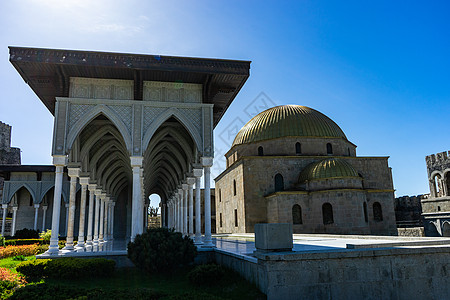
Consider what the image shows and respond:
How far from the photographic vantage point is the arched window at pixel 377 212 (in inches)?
924

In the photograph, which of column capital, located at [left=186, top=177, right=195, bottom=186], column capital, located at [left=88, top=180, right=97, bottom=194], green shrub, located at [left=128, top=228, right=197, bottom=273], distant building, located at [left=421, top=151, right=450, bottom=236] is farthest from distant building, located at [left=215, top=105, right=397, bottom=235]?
green shrub, located at [left=128, top=228, right=197, bottom=273]

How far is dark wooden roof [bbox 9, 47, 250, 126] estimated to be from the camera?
35.9 ft

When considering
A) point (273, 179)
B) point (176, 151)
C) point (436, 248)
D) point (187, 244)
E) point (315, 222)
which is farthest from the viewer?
point (273, 179)

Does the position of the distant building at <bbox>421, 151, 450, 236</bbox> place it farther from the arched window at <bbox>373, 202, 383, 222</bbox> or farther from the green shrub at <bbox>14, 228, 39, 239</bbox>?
the green shrub at <bbox>14, 228, 39, 239</bbox>

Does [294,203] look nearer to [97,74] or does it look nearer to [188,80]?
[188,80]

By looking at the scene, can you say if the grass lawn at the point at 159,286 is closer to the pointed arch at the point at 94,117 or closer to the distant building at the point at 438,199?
the pointed arch at the point at 94,117

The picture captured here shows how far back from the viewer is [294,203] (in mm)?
22516

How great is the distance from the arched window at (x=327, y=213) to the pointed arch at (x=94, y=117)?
48.3 feet

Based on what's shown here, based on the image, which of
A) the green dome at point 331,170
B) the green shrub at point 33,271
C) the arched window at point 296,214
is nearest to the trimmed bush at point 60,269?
the green shrub at point 33,271

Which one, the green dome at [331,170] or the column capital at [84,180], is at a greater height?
the green dome at [331,170]

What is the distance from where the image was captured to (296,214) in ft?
74.3

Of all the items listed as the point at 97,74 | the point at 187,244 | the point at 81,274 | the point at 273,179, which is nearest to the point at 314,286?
the point at 187,244

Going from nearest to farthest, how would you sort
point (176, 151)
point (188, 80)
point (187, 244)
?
point (187, 244), point (188, 80), point (176, 151)

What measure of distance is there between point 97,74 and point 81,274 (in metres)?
6.70
